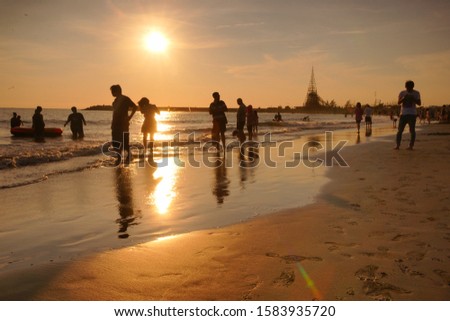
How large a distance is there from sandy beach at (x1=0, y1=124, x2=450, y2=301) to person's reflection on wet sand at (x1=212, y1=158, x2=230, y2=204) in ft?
4.92

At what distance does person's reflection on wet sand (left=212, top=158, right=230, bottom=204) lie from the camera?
5.83 metres

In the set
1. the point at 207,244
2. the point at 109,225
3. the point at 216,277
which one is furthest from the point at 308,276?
the point at 109,225

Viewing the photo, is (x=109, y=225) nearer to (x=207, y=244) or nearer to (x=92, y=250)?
(x=92, y=250)

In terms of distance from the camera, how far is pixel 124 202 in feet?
17.9

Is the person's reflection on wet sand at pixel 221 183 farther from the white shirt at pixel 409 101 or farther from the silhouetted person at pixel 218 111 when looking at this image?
the white shirt at pixel 409 101

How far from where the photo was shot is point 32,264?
2.99 meters

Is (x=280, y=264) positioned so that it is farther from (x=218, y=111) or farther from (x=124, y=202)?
(x=218, y=111)

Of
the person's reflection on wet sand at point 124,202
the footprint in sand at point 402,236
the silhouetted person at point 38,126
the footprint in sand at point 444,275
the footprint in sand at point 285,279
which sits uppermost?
the silhouetted person at point 38,126

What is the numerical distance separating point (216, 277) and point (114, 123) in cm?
788

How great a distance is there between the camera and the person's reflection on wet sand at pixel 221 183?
19.1ft

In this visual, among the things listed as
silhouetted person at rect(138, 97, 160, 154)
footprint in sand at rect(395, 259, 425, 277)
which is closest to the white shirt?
silhouetted person at rect(138, 97, 160, 154)

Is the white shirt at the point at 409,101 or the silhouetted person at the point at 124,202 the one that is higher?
the white shirt at the point at 409,101

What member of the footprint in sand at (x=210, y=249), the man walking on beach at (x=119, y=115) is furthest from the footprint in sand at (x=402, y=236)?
the man walking on beach at (x=119, y=115)

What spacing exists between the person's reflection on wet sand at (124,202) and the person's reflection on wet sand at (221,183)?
132 cm
